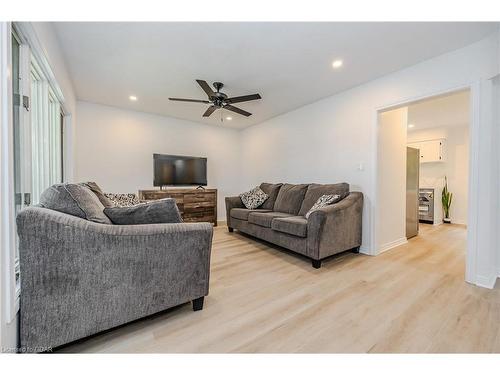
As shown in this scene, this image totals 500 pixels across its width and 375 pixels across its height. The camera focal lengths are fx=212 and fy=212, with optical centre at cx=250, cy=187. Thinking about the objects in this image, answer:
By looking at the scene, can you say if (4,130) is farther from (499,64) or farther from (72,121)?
(499,64)

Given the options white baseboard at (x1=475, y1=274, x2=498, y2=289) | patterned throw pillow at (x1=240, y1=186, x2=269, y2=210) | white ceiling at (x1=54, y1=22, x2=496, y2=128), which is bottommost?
white baseboard at (x1=475, y1=274, x2=498, y2=289)

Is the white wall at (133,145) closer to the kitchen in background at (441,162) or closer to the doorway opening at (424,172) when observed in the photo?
the doorway opening at (424,172)

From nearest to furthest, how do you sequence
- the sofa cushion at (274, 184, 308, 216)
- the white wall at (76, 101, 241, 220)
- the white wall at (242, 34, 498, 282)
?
the white wall at (242, 34, 498, 282) → the sofa cushion at (274, 184, 308, 216) → the white wall at (76, 101, 241, 220)

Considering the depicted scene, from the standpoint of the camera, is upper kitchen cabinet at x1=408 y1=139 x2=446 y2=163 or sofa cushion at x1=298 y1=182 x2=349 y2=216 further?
upper kitchen cabinet at x1=408 y1=139 x2=446 y2=163

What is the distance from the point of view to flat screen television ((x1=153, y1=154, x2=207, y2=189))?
4234 mm

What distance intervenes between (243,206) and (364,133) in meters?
2.34

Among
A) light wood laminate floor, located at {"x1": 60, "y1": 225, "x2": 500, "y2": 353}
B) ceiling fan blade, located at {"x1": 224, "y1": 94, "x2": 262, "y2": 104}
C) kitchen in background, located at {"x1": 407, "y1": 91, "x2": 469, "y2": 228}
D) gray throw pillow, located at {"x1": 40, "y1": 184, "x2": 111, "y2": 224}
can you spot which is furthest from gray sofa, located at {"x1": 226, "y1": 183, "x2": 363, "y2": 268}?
kitchen in background, located at {"x1": 407, "y1": 91, "x2": 469, "y2": 228}

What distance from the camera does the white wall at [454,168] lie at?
16.1 ft

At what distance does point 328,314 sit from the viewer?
5.04 feet

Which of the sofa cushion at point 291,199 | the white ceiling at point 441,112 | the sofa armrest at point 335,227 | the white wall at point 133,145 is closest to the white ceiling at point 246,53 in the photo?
A: the white wall at point 133,145

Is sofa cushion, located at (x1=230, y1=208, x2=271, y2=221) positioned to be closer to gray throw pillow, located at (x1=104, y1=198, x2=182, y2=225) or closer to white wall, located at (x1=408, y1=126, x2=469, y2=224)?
gray throw pillow, located at (x1=104, y1=198, x2=182, y2=225)

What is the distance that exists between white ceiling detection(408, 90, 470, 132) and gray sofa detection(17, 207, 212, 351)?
3752 mm
